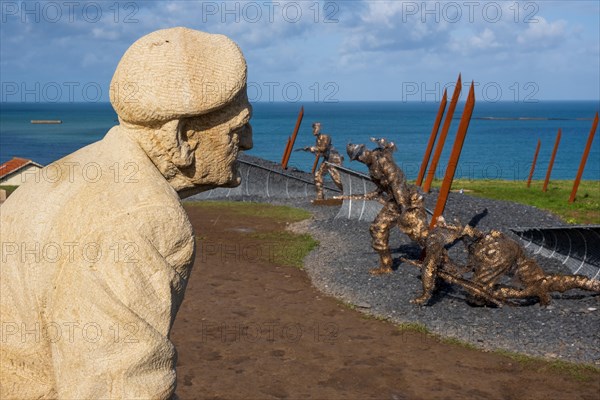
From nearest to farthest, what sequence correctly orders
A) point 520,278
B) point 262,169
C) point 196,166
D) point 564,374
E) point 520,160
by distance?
point 196,166 → point 564,374 → point 520,278 → point 262,169 → point 520,160

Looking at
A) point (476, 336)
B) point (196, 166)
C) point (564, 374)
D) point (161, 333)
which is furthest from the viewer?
point (476, 336)

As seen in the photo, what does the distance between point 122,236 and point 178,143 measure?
484 millimetres

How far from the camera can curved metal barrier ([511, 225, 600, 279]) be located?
1245cm

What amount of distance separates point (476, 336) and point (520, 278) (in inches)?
48.1

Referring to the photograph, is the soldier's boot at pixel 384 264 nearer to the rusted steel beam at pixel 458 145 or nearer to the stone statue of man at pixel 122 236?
the rusted steel beam at pixel 458 145

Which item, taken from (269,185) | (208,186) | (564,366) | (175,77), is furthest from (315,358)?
(269,185)

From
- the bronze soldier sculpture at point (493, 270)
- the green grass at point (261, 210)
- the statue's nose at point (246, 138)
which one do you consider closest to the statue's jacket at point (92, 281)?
the statue's nose at point (246, 138)

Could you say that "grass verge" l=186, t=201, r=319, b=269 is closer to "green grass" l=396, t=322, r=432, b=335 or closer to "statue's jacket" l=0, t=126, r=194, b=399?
"green grass" l=396, t=322, r=432, b=335

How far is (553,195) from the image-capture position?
23375mm

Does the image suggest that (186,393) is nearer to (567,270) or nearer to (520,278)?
(520,278)

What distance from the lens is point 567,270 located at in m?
12.5

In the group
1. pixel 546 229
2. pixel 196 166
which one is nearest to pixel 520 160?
pixel 546 229

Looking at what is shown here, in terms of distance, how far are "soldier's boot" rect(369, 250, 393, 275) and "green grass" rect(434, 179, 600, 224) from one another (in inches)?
310

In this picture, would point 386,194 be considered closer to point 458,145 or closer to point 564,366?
point 458,145
